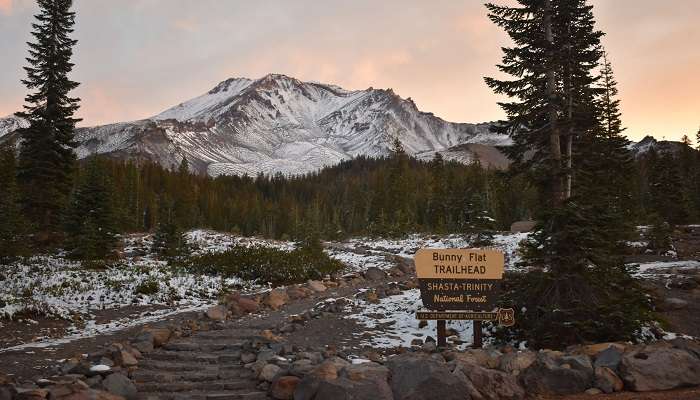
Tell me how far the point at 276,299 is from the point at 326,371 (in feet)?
30.3

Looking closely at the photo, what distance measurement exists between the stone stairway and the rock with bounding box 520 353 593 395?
4.42 metres

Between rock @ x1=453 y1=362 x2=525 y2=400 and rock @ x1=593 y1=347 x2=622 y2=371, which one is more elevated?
rock @ x1=593 y1=347 x2=622 y2=371

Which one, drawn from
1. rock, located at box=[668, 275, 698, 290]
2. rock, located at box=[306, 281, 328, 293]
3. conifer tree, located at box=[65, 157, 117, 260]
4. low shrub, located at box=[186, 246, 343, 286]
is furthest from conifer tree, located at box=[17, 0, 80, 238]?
rock, located at box=[668, 275, 698, 290]

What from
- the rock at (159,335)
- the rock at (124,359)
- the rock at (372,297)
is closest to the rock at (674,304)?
the rock at (372,297)

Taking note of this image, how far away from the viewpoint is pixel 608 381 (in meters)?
7.10

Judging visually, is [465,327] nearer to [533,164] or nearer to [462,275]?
[462,275]

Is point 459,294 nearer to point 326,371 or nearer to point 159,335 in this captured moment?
point 326,371

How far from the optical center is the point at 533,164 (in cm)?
1244

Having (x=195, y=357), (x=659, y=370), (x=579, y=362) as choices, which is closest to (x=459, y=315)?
(x=579, y=362)

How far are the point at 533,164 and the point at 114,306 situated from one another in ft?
46.9

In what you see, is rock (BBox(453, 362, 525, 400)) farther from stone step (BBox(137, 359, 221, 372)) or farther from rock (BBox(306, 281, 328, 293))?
rock (BBox(306, 281, 328, 293))

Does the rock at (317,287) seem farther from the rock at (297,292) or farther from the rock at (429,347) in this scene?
the rock at (429,347)

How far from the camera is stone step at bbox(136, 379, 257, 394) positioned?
25.3 ft

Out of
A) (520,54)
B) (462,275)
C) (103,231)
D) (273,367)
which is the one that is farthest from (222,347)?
(103,231)
